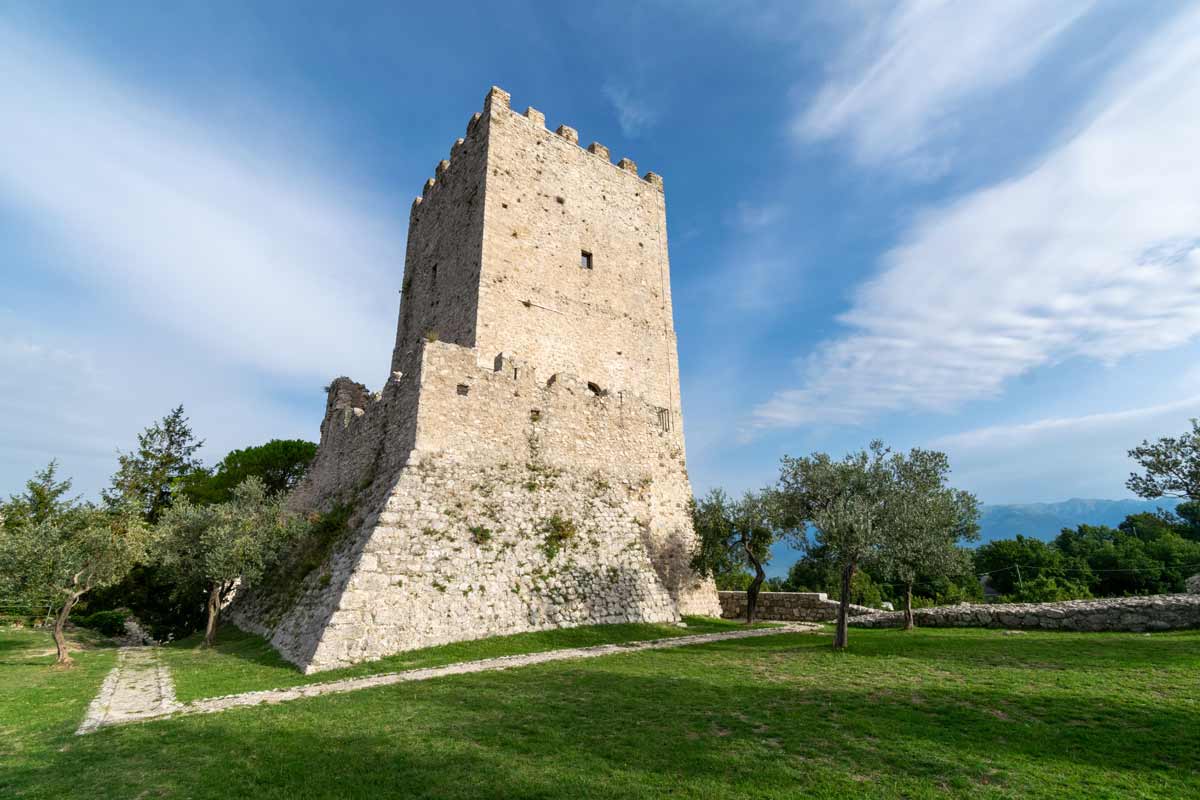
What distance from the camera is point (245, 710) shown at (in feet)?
26.6

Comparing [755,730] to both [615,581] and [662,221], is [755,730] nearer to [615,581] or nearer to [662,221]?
[615,581]

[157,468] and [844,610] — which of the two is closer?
[844,610]

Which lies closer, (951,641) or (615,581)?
(951,641)

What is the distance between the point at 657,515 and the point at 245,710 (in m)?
13.8

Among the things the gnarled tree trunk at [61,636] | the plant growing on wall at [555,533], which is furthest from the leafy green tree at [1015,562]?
the gnarled tree trunk at [61,636]

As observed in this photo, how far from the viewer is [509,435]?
52.2 feet

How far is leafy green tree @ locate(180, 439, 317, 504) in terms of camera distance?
30891 millimetres

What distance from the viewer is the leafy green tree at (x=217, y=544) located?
15.2 metres

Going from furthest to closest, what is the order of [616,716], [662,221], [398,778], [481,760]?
1. [662,221]
2. [616,716]
3. [481,760]
4. [398,778]

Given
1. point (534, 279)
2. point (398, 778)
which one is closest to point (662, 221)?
point (534, 279)

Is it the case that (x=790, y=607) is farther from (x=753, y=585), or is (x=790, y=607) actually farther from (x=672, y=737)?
(x=672, y=737)

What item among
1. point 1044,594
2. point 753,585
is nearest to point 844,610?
point 753,585

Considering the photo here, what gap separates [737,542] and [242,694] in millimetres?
14215

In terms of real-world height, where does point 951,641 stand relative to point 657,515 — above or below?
below
